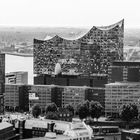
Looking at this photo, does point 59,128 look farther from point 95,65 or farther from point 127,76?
point 95,65

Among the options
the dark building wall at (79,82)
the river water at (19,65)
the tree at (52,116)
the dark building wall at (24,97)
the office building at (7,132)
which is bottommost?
the office building at (7,132)

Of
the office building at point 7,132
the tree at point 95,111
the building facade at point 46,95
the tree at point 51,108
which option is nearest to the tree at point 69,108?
the tree at point 51,108

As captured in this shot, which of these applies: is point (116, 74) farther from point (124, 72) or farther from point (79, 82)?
point (79, 82)

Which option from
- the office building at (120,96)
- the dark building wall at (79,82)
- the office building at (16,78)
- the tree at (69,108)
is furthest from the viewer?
the office building at (16,78)

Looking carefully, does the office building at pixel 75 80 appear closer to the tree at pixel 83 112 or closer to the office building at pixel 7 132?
the tree at pixel 83 112

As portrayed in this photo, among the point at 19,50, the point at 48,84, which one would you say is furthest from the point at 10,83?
the point at 19,50

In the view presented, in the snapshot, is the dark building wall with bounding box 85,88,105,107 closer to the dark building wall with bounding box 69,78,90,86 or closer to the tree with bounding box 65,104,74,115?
the tree with bounding box 65,104,74,115

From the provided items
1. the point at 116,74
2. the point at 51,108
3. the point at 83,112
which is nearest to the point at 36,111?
the point at 51,108

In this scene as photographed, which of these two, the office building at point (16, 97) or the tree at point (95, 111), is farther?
the office building at point (16, 97)
